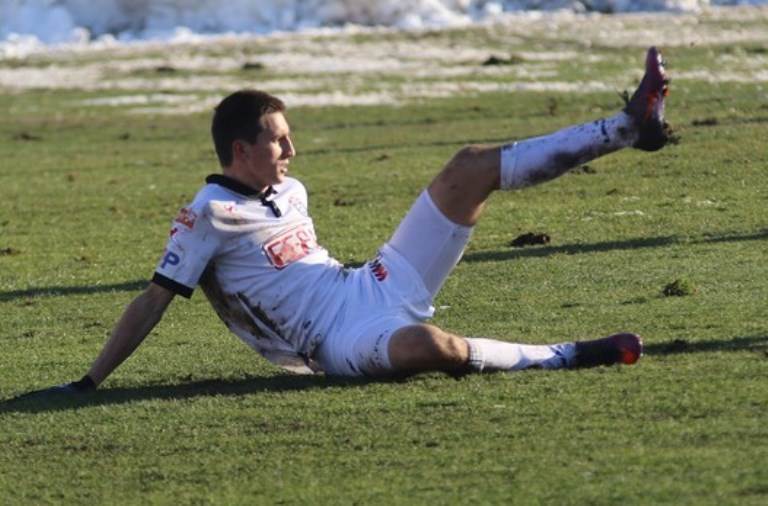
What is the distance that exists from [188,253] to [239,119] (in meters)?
0.60

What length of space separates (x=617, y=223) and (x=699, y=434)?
742cm

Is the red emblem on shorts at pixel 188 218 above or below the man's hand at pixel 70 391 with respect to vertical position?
above

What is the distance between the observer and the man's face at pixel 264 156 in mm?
8531

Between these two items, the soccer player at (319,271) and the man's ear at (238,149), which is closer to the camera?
the soccer player at (319,271)

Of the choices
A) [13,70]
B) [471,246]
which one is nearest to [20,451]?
[471,246]

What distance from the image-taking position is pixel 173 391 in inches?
336

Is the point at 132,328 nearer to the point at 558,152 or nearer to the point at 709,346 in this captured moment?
the point at 558,152

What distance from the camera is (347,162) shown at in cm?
2094

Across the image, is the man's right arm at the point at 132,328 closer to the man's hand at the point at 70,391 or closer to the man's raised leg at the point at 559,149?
the man's hand at the point at 70,391

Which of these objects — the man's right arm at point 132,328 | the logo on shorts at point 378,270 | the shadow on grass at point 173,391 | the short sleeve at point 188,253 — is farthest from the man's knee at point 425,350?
the man's right arm at point 132,328

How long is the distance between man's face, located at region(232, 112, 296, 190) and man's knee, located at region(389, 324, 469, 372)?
96 cm

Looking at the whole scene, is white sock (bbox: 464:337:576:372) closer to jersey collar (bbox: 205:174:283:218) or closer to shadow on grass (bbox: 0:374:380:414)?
shadow on grass (bbox: 0:374:380:414)

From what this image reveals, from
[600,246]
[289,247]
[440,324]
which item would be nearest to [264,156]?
[289,247]

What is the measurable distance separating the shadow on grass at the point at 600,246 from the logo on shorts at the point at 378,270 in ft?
14.1
